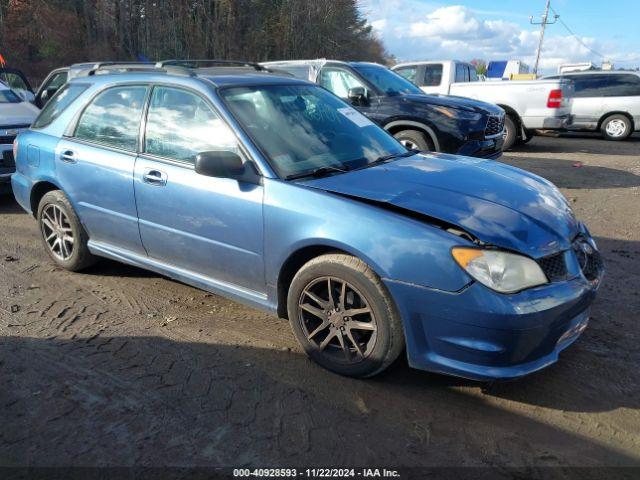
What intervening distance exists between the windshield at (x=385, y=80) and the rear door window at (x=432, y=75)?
411cm

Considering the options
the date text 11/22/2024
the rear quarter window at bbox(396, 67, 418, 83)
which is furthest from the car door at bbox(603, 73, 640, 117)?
the date text 11/22/2024

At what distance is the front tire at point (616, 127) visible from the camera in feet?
44.8

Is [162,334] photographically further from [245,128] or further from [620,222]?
[620,222]

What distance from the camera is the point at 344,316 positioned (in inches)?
121

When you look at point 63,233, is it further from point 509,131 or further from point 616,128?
point 616,128

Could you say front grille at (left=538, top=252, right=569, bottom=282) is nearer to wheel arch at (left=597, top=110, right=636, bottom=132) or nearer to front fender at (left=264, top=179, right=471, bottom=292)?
front fender at (left=264, top=179, right=471, bottom=292)

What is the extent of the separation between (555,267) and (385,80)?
6766mm

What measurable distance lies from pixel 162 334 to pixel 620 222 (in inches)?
216

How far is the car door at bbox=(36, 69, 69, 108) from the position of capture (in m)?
10.2

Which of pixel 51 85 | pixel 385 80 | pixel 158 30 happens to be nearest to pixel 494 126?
pixel 385 80

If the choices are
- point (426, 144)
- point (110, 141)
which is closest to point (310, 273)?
point (110, 141)

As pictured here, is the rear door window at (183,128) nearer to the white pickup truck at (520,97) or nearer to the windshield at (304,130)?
the windshield at (304,130)

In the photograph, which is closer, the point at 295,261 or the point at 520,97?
the point at 295,261

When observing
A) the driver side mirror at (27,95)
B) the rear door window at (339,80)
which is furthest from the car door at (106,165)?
the driver side mirror at (27,95)
